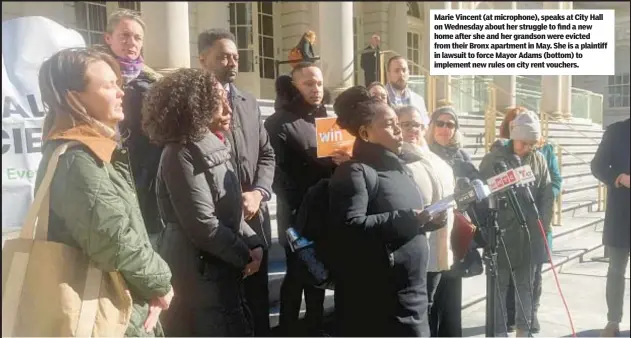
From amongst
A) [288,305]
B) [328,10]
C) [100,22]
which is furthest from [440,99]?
[100,22]

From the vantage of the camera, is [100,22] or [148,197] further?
[100,22]

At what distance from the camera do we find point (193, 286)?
2131mm

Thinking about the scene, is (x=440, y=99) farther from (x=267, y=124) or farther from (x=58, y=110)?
(x=58, y=110)

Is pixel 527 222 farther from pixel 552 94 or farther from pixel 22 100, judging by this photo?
pixel 22 100

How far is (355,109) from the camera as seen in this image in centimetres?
234

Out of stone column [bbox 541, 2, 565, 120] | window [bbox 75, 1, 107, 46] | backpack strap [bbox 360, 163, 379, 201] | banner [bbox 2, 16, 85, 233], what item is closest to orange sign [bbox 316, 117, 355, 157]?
backpack strap [bbox 360, 163, 379, 201]

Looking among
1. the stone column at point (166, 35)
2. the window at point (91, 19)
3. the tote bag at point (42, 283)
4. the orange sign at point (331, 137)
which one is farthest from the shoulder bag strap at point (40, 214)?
the window at point (91, 19)

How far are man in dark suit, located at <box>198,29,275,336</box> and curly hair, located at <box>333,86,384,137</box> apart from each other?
59 centimetres

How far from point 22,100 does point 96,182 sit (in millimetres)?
2295

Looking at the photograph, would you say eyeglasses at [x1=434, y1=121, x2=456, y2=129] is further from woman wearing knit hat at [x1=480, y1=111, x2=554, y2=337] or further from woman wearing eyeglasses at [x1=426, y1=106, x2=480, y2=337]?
woman wearing knit hat at [x1=480, y1=111, x2=554, y2=337]

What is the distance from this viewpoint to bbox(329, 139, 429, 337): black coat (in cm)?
217

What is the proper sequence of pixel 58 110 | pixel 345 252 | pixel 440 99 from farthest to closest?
pixel 440 99 < pixel 345 252 < pixel 58 110

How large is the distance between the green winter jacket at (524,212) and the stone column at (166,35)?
365 centimetres

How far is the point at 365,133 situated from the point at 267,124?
98cm
